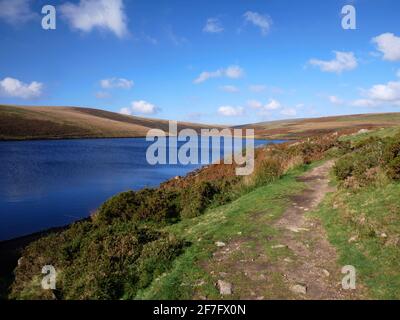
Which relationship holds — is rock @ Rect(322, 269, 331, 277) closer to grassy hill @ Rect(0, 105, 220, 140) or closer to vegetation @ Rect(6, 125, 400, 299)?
vegetation @ Rect(6, 125, 400, 299)

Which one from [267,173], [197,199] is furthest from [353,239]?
[267,173]

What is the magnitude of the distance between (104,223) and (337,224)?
8508mm

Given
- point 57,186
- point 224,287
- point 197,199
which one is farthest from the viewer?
point 57,186

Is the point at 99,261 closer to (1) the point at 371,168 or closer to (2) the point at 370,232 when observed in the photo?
(2) the point at 370,232

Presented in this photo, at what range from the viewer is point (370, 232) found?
9.55 meters

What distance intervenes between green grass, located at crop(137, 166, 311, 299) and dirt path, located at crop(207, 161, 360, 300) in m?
0.25

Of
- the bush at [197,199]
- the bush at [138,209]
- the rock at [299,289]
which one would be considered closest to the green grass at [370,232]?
the rock at [299,289]

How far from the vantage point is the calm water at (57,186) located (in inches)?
878

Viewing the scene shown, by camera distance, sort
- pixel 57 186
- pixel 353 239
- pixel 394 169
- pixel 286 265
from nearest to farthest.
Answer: pixel 286 265
pixel 353 239
pixel 394 169
pixel 57 186

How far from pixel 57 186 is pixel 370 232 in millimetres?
28908

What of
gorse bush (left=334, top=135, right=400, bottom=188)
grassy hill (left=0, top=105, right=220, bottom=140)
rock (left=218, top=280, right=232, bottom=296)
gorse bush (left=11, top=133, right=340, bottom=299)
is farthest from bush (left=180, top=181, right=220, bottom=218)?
grassy hill (left=0, top=105, right=220, bottom=140)

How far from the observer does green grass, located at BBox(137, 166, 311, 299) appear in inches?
315
